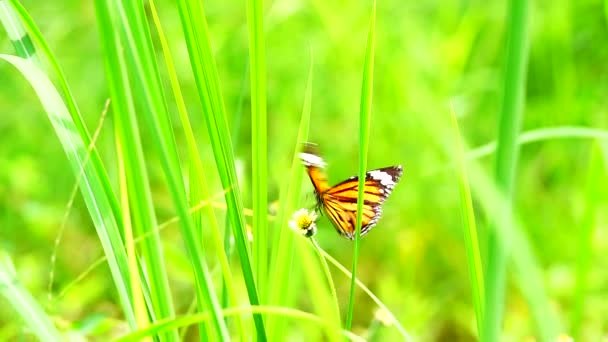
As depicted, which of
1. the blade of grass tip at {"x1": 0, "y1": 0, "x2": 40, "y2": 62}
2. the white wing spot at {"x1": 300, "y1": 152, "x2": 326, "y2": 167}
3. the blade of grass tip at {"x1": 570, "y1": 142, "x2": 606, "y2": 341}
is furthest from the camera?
the blade of grass tip at {"x1": 570, "y1": 142, "x2": 606, "y2": 341}

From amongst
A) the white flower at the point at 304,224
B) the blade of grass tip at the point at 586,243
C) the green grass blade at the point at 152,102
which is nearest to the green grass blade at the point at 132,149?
the green grass blade at the point at 152,102

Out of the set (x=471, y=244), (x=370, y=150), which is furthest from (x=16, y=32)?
(x=370, y=150)

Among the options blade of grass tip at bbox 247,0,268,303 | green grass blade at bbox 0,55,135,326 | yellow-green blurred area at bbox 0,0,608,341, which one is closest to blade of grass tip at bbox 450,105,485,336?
blade of grass tip at bbox 247,0,268,303

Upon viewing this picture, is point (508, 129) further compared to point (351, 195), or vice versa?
point (351, 195)

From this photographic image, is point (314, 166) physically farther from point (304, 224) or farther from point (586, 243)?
point (586, 243)

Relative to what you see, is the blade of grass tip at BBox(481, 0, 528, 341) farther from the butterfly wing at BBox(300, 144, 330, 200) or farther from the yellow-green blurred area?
the yellow-green blurred area

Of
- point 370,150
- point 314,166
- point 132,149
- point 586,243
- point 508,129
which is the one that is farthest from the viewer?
point 370,150

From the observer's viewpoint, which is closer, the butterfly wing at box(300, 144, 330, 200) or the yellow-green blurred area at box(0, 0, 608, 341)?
the butterfly wing at box(300, 144, 330, 200)
